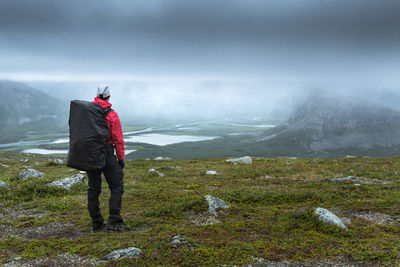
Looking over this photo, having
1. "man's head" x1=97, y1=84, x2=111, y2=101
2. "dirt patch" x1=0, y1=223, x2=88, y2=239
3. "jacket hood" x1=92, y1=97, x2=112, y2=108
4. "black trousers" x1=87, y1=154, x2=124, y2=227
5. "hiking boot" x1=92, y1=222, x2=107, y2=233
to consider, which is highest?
"man's head" x1=97, y1=84, x2=111, y2=101

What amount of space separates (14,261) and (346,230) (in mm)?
10487

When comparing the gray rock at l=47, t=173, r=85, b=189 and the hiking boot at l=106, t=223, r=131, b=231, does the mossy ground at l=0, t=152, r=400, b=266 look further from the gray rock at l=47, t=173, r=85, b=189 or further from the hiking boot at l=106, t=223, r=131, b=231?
the gray rock at l=47, t=173, r=85, b=189

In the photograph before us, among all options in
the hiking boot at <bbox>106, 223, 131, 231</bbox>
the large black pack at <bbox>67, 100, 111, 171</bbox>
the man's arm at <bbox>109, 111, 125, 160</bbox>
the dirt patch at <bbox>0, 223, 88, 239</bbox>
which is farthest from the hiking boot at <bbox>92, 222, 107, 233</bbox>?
the man's arm at <bbox>109, 111, 125, 160</bbox>

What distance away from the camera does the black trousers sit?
952cm

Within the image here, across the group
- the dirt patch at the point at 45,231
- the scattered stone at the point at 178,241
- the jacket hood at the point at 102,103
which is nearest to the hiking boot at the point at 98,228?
the dirt patch at the point at 45,231

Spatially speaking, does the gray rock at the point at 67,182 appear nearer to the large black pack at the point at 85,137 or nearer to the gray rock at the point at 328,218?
the large black pack at the point at 85,137

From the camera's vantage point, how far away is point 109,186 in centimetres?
981

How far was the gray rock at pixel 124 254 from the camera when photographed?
7688mm

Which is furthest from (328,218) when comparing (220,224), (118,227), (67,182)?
(67,182)

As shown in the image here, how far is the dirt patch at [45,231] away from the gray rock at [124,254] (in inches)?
105

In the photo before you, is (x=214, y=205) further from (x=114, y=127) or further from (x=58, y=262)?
(x=58, y=262)

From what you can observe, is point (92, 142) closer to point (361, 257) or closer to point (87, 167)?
point (87, 167)

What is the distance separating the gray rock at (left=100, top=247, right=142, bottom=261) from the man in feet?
6.68

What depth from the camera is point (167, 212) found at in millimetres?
12148
